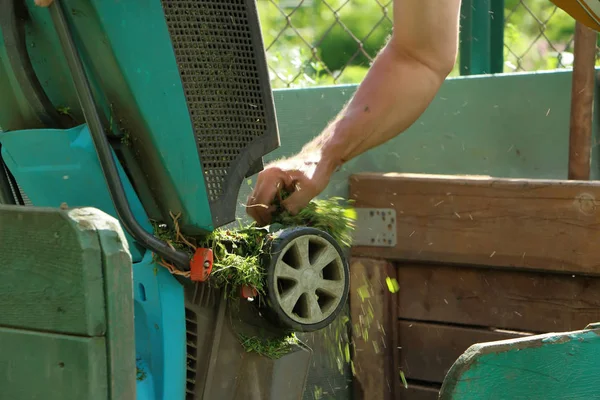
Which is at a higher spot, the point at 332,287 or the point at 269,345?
the point at 332,287

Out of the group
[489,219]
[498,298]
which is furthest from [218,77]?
[498,298]

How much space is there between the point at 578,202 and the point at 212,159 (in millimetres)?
1335

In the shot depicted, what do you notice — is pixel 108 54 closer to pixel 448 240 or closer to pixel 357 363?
pixel 448 240

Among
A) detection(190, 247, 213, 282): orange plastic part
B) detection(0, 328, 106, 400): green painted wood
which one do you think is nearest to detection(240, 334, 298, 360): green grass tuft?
detection(190, 247, 213, 282): orange plastic part

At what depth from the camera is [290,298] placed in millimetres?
1873

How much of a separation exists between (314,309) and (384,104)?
72 cm

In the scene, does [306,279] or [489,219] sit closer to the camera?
[306,279]

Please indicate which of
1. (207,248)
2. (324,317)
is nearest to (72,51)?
(207,248)

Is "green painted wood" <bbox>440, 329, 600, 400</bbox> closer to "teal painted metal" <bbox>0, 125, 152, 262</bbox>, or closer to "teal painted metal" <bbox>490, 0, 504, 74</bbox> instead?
"teal painted metal" <bbox>0, 125, 152, 262</bbox>

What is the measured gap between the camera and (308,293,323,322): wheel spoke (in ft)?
→ 6.23

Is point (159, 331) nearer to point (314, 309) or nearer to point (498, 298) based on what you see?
point (314, 309)

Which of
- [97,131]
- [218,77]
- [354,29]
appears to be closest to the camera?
[97,131]

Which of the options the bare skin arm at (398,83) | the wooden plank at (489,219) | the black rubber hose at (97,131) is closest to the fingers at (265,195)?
the bare skin arm at (398,83)

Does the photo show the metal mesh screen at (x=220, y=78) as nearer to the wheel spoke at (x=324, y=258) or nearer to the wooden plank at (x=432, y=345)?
the wheel spoke at (x=324, y=258)
